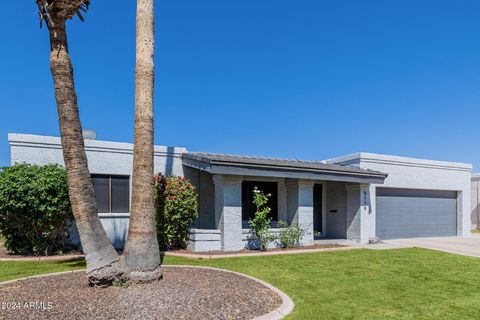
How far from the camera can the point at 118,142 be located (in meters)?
12.8

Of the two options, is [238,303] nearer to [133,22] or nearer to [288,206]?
[133,22]

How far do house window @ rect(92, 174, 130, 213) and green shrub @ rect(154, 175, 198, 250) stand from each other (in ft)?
5.94

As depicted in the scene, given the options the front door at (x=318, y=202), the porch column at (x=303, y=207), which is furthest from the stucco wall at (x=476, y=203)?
the porch column at (x=303, y=207)

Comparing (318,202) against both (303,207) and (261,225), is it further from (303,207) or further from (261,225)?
(261,225)

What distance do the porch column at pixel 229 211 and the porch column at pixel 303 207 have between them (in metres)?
2.71

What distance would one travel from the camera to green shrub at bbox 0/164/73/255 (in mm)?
9680

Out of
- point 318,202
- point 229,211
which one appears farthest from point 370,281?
point 318,202

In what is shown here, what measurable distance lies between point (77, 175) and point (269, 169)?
7.46m

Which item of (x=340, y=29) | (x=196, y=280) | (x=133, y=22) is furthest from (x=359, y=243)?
(x=133, y=22)

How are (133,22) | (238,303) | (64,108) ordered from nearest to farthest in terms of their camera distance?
(238,303)
(64,108)
(133,22)

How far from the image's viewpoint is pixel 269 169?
484 inches

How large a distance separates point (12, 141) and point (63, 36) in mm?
6390

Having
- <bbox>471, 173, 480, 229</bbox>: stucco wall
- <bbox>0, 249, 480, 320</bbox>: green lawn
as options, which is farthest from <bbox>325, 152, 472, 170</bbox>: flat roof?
<bbox>471, 173, 480, 229</bbox>: stucco wall

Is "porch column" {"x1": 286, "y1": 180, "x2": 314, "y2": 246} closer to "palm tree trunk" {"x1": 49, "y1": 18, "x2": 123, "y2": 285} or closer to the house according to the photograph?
the house
